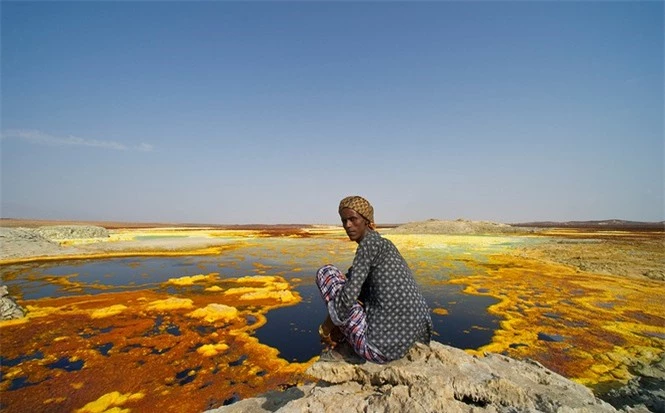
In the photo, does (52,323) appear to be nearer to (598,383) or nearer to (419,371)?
(419,371)

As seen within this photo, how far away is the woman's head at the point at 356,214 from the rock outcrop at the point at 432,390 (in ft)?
4.72

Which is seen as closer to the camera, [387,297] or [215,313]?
[387,297]

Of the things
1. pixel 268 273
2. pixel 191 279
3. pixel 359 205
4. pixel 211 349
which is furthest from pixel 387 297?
pixel 268 273

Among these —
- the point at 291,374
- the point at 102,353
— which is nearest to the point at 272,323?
the point at 291,374

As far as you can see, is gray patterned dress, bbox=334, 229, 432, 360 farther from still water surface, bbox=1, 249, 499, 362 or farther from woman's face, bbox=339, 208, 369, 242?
still water surface, bbox=1, 249, 499, 362

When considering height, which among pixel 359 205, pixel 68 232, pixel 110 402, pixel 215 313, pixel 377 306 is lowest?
pixel 110 402

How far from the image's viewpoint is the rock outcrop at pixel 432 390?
9.23 feet

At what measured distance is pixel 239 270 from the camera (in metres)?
16.7

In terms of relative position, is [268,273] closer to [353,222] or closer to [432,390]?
[353,222]

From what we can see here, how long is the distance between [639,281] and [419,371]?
1623cm

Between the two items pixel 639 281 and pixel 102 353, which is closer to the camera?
pixel 102 353

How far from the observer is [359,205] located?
346cm

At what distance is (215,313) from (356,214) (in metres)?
7.35

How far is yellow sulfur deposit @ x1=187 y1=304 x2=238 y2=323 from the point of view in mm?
8755
